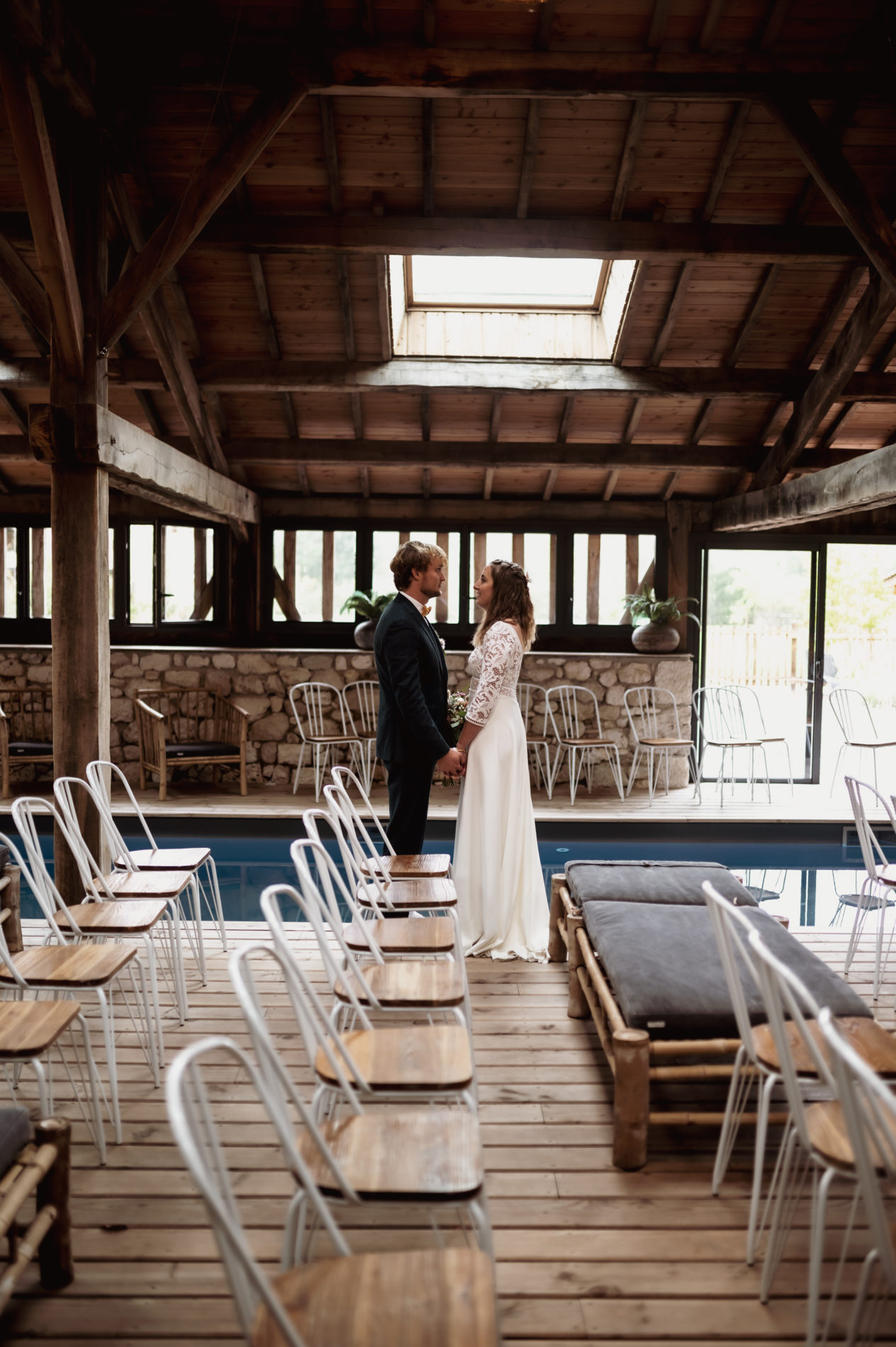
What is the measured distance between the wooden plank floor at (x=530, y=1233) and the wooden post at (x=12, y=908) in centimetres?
110

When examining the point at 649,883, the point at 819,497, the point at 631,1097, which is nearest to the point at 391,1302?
the point at 631,1097

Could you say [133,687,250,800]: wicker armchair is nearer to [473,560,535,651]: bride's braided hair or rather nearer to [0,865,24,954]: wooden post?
[0,865,24,954]: wooden post

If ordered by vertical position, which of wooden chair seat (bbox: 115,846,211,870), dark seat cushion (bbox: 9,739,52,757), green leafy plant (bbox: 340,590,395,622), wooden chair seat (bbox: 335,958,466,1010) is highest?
green leafy plant (bbox: 340,590,395,622)

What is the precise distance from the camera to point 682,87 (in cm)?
489

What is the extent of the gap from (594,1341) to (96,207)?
5.05m

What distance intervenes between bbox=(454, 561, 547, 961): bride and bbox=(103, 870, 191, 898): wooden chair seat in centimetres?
113

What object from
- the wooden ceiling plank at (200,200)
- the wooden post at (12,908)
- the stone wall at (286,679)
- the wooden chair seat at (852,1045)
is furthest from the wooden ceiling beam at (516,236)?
the wooden chair seat at (852,1045)

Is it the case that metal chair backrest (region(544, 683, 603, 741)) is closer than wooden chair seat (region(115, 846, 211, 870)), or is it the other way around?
wooden chair seat (region(115, 846, 211, 870))

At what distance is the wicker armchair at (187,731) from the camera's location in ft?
26.4

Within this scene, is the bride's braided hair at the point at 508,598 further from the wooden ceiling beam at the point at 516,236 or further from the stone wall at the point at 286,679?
the stone wall at the point at 286,679

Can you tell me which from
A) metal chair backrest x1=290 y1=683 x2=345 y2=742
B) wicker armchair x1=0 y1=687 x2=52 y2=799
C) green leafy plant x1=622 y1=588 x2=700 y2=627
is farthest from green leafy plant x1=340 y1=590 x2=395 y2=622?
wicker armchair x1=0 y1=687 x2=52 y2=799

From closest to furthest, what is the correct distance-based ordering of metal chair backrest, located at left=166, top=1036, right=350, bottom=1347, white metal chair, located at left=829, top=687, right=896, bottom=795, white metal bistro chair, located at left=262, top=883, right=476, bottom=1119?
metal chair backrest, located at left=166, top=1036, right=350, bottom=1347 → white metal bistro chair, located at left=262, top=883, right=476, bottom=1119 → white metal chair, located at left=829, top=687, right=896, bottom=795

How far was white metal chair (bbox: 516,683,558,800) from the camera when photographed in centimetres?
873

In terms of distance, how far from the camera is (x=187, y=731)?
9008 millimetres
